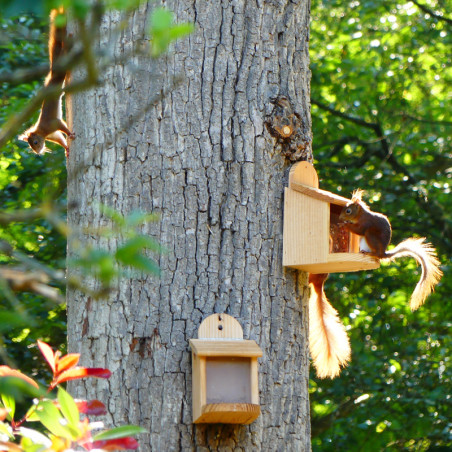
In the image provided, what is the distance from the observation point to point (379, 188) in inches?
218

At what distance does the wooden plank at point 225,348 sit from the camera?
1.90 meters

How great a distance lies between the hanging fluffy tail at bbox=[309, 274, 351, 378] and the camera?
2.49m

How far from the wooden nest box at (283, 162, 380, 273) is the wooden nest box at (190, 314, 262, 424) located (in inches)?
11.5

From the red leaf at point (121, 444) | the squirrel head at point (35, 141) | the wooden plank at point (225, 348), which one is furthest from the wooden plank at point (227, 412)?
the squirrel head at point (35, 141)

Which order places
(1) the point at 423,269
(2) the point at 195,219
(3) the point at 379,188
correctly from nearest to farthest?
(2) the point at 195,219, (1) the point at 423,269, (3) the point at 379,188

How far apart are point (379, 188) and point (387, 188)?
0.08 meters

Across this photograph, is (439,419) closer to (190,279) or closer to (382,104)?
(382,104)

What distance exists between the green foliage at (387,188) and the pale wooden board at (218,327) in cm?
305

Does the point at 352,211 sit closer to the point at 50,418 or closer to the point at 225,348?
the point at 225,348

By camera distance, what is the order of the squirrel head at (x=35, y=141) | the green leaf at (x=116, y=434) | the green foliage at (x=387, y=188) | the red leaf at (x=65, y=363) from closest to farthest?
the green leaf at (x=116, y=434) < the red leaf at (x=65, y=363) < the squirrel head at (x=35, y=141) < the green foliage at (x=387, y=188)

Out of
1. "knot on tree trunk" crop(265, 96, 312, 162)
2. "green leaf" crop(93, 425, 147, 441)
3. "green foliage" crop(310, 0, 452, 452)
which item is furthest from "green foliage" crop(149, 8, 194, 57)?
"green foliage" crop(310, 0, 452, 452)

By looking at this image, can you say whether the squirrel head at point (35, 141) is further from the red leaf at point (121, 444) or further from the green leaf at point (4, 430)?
the red leaf at point (121, 444)

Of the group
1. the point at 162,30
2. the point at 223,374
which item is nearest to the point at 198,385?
the point at 223,374

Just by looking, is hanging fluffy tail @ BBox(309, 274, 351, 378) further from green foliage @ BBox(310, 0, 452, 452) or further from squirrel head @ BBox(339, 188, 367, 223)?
green foliage @ BBox(310, 0, 452, 452)
